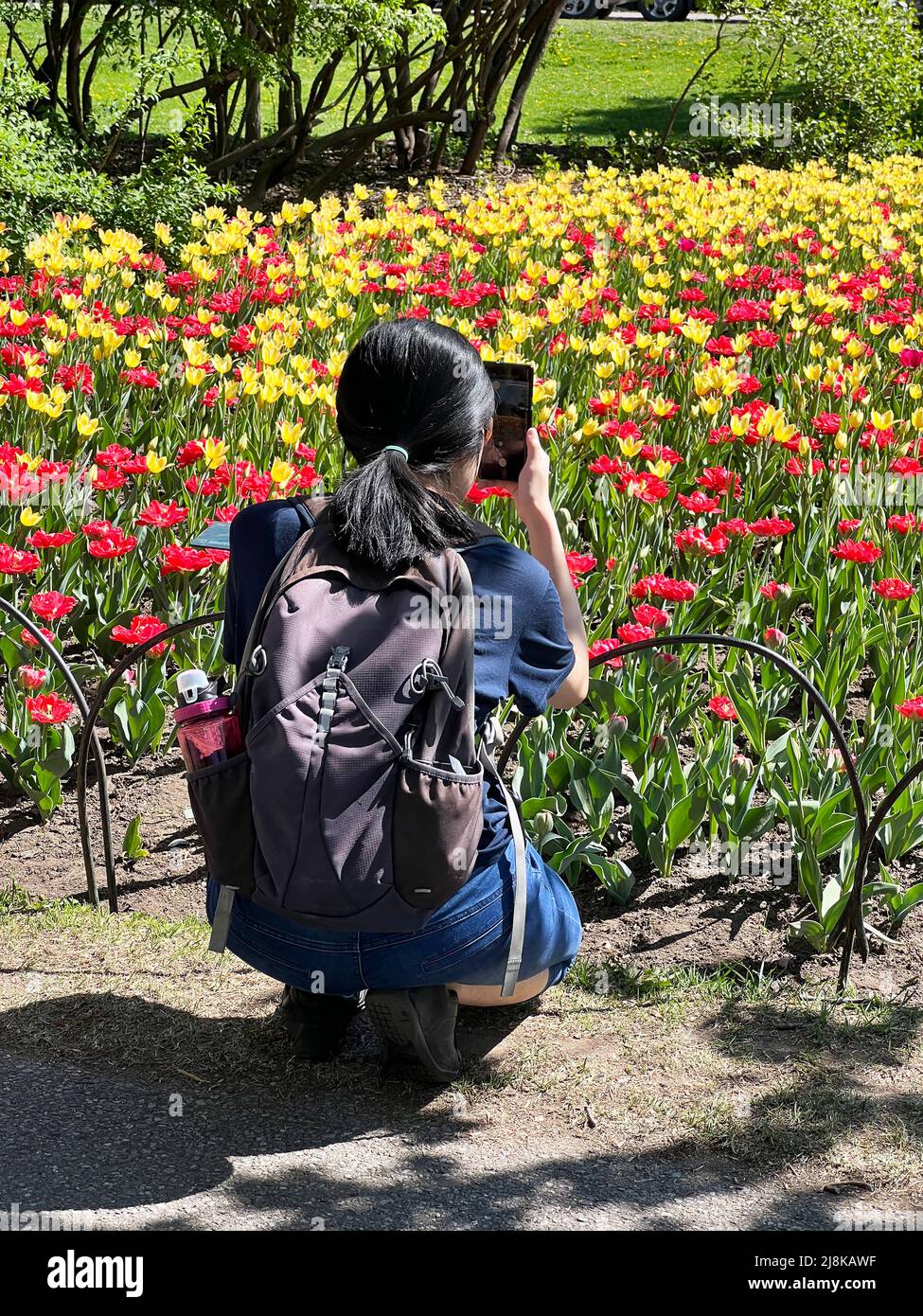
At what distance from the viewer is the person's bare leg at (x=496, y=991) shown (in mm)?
2577

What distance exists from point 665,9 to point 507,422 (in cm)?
2467

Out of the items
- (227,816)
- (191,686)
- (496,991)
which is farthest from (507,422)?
(496,991)

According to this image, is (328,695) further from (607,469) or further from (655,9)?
(655,9)

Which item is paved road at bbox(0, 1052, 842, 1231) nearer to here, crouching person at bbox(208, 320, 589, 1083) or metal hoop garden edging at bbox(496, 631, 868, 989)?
crouching person at bbox(208, 320, 589, 1083)

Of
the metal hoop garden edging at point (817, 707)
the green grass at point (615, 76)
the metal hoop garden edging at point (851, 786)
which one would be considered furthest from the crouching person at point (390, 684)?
the green grass at point (615, 76)

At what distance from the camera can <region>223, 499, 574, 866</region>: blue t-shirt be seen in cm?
232

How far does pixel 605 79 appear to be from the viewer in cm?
2039

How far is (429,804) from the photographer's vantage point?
2172 millimetres

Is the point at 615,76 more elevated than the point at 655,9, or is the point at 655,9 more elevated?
the point at 655,9

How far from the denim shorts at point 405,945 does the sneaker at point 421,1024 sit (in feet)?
0.13

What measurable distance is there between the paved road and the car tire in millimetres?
24796

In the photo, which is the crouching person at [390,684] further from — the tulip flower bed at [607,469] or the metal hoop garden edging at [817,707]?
the tulip flower bed at [607,469]

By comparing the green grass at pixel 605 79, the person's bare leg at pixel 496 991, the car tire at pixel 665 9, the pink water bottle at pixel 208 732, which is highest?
the car tire at pixel 665 9

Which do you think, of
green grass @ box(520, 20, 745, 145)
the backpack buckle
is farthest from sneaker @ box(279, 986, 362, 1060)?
green grass @ box(520, 20, 745, 145)
